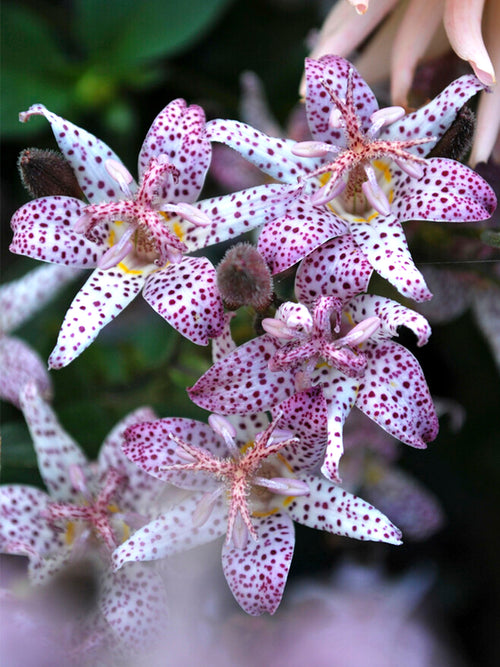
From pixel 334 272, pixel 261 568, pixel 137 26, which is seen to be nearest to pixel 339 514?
pixel 261 568

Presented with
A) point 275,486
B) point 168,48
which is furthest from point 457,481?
point 168,48

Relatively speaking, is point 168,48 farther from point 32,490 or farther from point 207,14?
point 32,490

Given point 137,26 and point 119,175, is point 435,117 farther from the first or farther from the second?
point 137,26

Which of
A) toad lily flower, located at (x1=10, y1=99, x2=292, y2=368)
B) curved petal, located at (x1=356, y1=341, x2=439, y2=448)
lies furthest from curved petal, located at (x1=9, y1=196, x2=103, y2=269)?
curved petal, located at (x1=356, y1=341, x2=439, y2=448)

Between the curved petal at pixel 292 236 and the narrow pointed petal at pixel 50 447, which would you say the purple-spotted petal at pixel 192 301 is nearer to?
the curved petal at pixel 292 236

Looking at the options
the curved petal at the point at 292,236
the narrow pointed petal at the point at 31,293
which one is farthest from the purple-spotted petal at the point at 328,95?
the narrow pointed petal at the point at 31,293

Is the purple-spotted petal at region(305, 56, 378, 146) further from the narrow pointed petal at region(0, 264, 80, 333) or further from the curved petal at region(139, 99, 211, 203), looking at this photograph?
the narrow pointed petal at region(0, 264, 80, 333)
